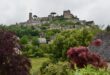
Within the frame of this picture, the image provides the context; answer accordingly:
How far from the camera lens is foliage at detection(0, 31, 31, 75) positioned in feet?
64.7

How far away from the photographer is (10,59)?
19.8 meters

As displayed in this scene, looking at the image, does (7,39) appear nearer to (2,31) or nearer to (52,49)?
(2,31)

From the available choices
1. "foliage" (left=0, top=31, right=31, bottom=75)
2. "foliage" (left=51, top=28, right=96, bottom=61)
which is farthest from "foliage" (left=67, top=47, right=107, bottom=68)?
"foliage" (left=51, top=28, right=96, bottom=61)

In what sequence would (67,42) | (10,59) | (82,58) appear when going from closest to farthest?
(10,59), (82,58), (67,42)

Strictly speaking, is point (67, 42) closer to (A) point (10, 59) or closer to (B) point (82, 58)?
(B) point (82, 58)

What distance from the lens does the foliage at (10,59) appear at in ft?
64.7

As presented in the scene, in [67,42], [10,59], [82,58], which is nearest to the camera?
[10,59]

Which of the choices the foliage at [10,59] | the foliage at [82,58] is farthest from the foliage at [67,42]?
the foliage at [10,59]

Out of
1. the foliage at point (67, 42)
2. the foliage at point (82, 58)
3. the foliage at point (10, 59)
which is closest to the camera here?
the foliage at point (10, 59)

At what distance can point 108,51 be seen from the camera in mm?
38406

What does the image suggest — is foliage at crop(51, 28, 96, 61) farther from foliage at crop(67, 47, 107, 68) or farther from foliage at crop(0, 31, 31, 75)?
foliage at crop(0, 31, 31, 75)

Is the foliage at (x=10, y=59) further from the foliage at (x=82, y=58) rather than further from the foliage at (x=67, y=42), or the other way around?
the foliage at (x=67, y=42)

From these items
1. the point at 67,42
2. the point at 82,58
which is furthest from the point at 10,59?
the point at 67,42

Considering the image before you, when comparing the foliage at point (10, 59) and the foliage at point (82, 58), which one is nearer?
the foliage at point (10, 59)
